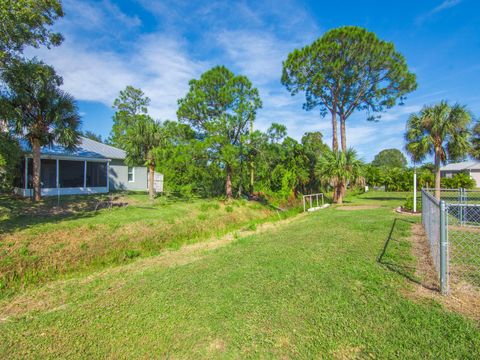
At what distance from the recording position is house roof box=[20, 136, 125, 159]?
14.4 meters

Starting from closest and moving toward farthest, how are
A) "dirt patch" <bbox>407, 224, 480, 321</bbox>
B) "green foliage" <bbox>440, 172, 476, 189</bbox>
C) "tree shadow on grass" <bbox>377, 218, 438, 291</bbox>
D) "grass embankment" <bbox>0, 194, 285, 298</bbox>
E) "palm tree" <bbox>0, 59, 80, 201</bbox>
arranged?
"dirt patch" <bbox>407, 224, 480, 321</bbox> → "tree shadow on grass" <bbox>377, 218, 438, 291</bbox> → "grass embankment" <bbox>0, 194, 285, 298</bbox> → "palm tree" <bbox>0, 59, 80, 201</bbox> → "green foliage" <bbox>440, 172, 476, 189</bbox>

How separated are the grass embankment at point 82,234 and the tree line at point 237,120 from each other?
79.3 inches

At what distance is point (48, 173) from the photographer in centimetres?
1620

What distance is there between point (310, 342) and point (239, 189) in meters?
13.5

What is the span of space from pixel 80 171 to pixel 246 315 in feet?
57.0

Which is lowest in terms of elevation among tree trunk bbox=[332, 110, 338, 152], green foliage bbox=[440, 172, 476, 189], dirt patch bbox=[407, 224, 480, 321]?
dirt patch bbox=[407, 224, 480, 321]

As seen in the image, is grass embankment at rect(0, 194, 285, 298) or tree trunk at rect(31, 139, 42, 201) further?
tree trunk at rect(31, 139, 42, 201)

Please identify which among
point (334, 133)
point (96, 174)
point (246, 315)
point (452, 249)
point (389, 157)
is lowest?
point (246, 315)

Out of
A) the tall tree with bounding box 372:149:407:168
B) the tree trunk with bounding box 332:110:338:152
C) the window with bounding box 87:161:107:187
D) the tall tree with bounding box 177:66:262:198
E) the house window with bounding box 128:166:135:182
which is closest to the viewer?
the tall tree with bounding box 177:66:262:198

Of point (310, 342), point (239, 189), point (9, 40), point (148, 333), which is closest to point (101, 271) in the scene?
point (148, 333)

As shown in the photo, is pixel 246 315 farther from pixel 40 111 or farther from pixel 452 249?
pixel 40 111

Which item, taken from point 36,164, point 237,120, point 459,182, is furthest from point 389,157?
point 36,164

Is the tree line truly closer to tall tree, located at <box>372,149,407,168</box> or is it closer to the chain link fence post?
the chain link fence post

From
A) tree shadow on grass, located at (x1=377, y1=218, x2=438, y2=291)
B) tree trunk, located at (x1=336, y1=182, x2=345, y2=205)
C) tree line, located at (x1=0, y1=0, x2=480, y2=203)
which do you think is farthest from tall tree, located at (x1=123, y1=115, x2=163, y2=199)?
tree shadow on grass, located at (x1=377, y1=218, x2=438, y2=291)
